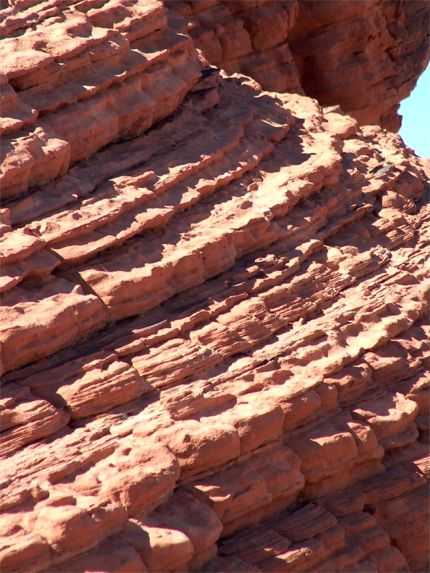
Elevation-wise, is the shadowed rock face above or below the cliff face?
below

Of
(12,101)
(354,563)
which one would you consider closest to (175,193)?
(12,101)

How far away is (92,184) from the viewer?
31.6 feet

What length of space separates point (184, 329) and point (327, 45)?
887 centimetres

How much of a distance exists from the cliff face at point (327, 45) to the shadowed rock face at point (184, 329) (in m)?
2.87

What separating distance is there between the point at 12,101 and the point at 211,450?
11.2 feet

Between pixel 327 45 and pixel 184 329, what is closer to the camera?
pixel 184 329

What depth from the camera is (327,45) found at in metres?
16.7

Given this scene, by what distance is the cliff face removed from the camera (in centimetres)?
1482

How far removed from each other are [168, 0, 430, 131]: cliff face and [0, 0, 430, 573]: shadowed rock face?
287 centimetres

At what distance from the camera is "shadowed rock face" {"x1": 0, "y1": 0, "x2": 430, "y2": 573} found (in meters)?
7.66

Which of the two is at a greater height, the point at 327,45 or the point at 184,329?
the point at 327,45

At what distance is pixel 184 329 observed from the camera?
8914 mm

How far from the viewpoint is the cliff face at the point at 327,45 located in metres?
14.8

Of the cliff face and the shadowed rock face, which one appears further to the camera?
the cliff face
